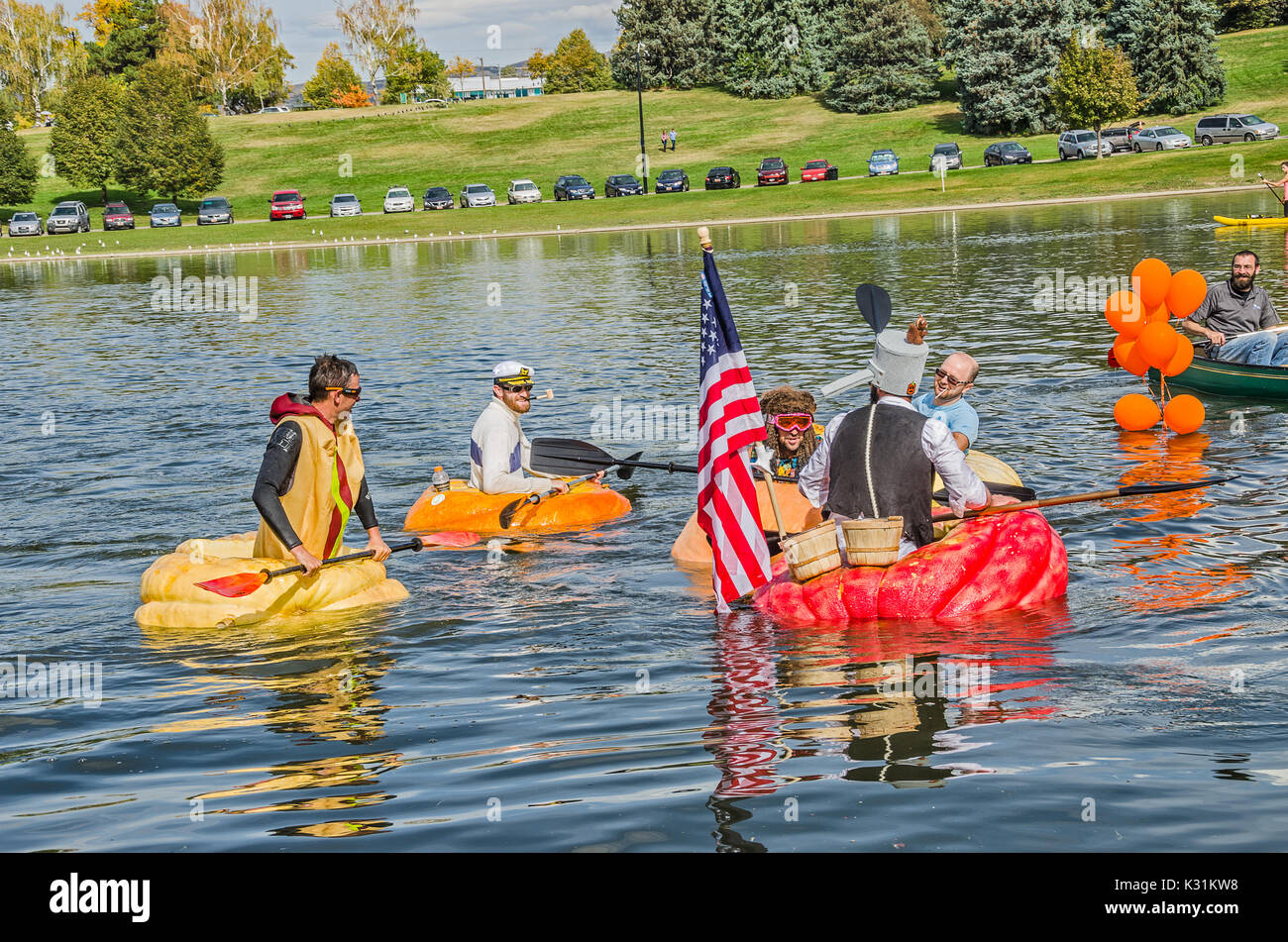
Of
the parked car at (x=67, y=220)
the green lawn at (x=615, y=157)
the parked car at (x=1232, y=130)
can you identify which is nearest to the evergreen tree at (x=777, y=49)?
the green lawn at (x=615, y=157)

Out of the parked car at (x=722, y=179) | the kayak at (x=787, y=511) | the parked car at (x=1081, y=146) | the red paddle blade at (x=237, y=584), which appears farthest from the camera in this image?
the parked car at (x=722, y=179)

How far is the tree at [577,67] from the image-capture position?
12112 cm

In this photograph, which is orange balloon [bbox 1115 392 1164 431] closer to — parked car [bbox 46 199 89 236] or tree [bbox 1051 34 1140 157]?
tree [bbox 1051 34 1140 157]

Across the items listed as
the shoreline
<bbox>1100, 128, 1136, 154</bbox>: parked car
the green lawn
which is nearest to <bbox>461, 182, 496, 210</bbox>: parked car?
the green lawn

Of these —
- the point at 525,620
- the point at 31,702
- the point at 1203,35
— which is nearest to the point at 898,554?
the point at 525,620

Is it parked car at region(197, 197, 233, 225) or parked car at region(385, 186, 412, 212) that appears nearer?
parked car at region(197, 197, 233, 225)

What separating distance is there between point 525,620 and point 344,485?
66.8 inches

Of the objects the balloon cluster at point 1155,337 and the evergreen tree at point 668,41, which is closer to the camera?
the balloon cluster at point 1155,337

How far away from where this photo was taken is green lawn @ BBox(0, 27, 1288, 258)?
60.9 meters

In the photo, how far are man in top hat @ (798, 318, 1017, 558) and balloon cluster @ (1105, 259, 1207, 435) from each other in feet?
25.3

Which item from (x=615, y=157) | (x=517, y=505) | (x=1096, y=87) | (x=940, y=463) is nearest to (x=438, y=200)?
(x=615, y=157)

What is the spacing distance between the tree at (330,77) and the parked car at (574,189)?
70.1 m

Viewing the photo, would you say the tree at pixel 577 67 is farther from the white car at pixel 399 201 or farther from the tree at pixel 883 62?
the white car at pixel 399 201

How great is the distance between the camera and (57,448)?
18.5 meters
